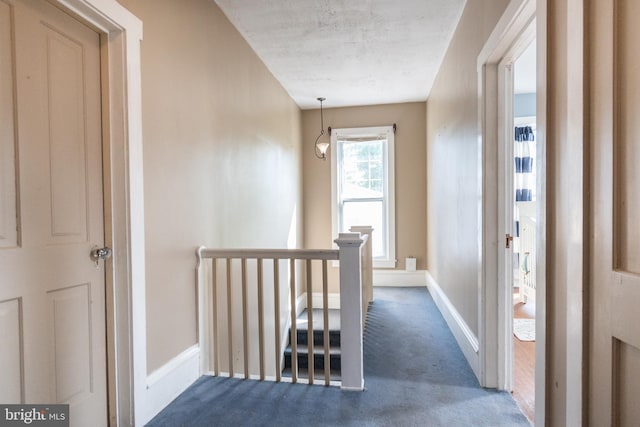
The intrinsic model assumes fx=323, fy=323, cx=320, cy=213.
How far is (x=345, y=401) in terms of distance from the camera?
1800mm

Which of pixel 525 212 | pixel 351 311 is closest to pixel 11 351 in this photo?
pixel 351 311

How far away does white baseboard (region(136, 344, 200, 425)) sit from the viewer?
1637 millimetres

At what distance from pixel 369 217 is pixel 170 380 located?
355 centimetres

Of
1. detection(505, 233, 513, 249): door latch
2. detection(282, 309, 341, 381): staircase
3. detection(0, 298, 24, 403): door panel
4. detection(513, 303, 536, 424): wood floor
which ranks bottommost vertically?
detection(282, 309, 341, 381): staircase

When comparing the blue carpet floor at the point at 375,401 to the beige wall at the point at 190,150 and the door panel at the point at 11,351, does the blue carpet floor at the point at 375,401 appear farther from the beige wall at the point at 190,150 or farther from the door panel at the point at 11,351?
the door panel at the point at 11,351

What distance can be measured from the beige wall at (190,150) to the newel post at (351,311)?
3.11 ft

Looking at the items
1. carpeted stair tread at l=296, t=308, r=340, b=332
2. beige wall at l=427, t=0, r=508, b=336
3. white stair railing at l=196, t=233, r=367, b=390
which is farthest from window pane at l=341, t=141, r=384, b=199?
white stair railing at l=196, t=233, r=367, b=390

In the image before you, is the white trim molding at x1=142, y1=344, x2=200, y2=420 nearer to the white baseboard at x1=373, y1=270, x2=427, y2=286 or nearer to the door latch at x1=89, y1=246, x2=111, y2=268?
the door latch at x1=89, y1=246, x2=111, y2=268

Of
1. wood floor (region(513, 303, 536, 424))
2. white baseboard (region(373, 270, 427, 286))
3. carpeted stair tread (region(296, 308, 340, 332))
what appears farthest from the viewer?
white baseboard (region(373, 270, 427, 286))

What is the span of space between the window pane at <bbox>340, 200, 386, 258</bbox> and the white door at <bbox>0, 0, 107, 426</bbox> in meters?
3.69

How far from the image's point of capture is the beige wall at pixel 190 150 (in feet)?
5.59

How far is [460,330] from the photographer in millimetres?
2486

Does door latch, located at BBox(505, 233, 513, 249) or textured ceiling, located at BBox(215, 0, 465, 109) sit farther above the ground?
textured ceiling, located at BBox(215, 0, 465, 109)

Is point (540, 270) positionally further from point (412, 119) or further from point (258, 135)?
point (412, 119)
